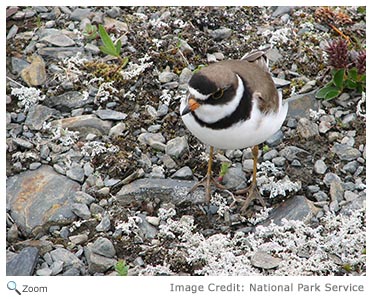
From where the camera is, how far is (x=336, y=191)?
21.1ft

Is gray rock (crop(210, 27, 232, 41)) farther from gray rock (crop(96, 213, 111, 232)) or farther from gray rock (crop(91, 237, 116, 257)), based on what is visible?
gray rock (crop(91, 237, 116, 257))

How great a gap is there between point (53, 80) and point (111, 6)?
1287 millimetres

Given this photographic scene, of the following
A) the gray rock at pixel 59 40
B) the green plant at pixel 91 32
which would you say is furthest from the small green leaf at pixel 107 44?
the gray rock at pixel 59 40

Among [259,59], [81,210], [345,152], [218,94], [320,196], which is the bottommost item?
[81,210]

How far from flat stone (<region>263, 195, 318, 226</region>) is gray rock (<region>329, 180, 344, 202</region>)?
22cm

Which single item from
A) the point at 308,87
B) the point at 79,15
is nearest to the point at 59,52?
the point at 79,15

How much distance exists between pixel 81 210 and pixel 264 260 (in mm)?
1644

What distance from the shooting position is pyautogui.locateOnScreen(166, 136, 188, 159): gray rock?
22.2 ft

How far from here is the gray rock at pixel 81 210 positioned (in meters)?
6.24

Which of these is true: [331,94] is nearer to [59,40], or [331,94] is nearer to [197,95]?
[197,95]

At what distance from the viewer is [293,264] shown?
584cm

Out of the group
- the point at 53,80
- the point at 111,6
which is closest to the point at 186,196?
the point at 53,80

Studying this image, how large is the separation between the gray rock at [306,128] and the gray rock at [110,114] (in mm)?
1735
